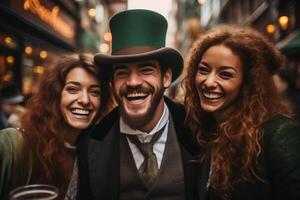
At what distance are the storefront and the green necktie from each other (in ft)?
11.8

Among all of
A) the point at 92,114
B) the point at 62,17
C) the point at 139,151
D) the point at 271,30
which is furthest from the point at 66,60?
the point at 62,17

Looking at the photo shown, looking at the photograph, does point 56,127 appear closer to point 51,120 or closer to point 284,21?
point 51,120

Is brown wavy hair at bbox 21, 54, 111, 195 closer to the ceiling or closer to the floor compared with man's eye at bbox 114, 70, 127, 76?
closer to the floor

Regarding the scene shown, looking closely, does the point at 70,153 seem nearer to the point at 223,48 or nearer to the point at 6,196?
the point at 6,196

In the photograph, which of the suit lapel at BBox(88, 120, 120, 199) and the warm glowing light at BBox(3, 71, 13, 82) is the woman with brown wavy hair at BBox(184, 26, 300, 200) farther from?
the warm glowing light at BBox(3, 71, 13, 82)

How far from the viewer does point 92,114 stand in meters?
2.92

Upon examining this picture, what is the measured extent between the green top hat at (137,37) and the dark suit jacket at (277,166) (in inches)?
43.1

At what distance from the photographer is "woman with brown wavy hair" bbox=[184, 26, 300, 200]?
2.06m

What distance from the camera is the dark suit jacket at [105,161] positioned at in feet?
8.40

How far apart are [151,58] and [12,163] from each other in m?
1.44

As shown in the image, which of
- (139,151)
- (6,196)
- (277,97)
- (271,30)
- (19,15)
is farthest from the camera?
(271,30)

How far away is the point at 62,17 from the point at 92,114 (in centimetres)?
1004

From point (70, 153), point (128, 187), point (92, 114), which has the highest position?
point (92, 114)

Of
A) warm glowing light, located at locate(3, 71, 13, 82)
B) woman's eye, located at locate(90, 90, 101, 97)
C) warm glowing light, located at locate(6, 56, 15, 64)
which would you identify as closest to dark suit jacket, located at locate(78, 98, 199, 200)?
woman's eye, located at locate(90, 90, 101, 97)
